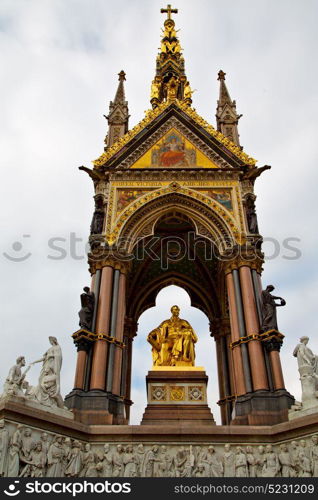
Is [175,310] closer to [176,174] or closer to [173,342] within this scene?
[173,342]

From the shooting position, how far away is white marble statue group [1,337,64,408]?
1046 centimetres

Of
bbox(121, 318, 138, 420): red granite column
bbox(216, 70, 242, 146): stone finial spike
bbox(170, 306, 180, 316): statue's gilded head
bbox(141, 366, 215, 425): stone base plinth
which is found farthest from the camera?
bbox(216, 70, 242, 146): stone finial spike

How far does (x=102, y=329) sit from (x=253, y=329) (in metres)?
4.65

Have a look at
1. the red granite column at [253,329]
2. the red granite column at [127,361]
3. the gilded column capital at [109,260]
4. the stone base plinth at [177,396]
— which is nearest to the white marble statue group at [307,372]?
the red granite column at [253,329]

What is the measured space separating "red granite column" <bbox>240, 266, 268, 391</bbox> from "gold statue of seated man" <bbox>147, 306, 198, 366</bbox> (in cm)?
319

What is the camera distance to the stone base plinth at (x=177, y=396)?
13.7m

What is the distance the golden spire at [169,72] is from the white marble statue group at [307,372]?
15.6 meters

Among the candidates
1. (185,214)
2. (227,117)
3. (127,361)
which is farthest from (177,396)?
(227,117)

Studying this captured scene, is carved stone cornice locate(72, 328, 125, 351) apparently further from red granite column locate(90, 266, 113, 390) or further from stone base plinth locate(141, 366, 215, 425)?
stone base plinth locate(141, 366, 215, 425)

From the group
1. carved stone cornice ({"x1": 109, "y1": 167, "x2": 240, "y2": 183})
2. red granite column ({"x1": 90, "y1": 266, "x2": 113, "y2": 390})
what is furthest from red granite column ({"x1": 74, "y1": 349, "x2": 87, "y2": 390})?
carved stone cornice ({"x1": 109, "y1": 167, "x2": 240, "y2": 183})

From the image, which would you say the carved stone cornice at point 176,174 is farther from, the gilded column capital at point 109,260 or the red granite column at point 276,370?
the red granite column at point 276,370

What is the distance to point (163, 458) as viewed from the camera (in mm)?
11008

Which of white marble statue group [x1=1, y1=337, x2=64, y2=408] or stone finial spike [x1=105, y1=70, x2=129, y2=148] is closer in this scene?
white marble statue group [x1=1, y1=337, x2=64, y2=408]
